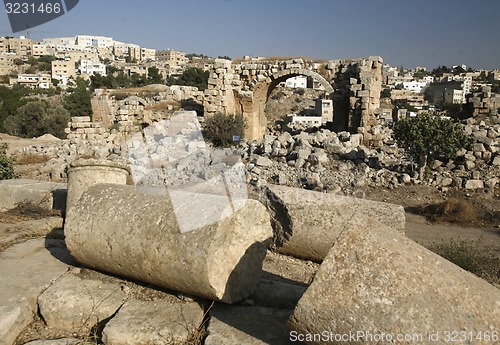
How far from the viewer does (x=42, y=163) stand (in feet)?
45.4

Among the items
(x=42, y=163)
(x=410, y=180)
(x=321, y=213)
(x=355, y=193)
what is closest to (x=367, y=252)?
(x=321, y=213)

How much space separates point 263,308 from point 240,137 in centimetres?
1353

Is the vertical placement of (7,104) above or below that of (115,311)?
above

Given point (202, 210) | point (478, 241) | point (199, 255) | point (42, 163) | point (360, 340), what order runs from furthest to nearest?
point (42, 163) → point (478, 241) → point (202, 210) → point (199, 255) → point (360, 340)

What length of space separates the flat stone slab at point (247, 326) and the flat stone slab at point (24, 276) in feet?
5.00

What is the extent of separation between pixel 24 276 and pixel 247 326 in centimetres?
224

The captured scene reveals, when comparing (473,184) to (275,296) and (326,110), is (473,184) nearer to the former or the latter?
(275,296)

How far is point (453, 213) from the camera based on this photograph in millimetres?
8102

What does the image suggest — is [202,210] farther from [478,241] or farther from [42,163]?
[42,163]

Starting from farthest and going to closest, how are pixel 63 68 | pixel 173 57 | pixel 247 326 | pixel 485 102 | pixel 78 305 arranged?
pixel 173 57, pixel 63 68, pixel 485 102, pixel 78 305, pixel 247 326

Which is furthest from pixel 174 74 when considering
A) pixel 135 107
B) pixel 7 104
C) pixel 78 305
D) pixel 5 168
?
pixel 78 305

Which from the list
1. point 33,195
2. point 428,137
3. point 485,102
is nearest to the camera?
point 33,195

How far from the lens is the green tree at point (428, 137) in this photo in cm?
1022

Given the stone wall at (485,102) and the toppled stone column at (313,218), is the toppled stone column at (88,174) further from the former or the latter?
the stone wall at (485,102)
